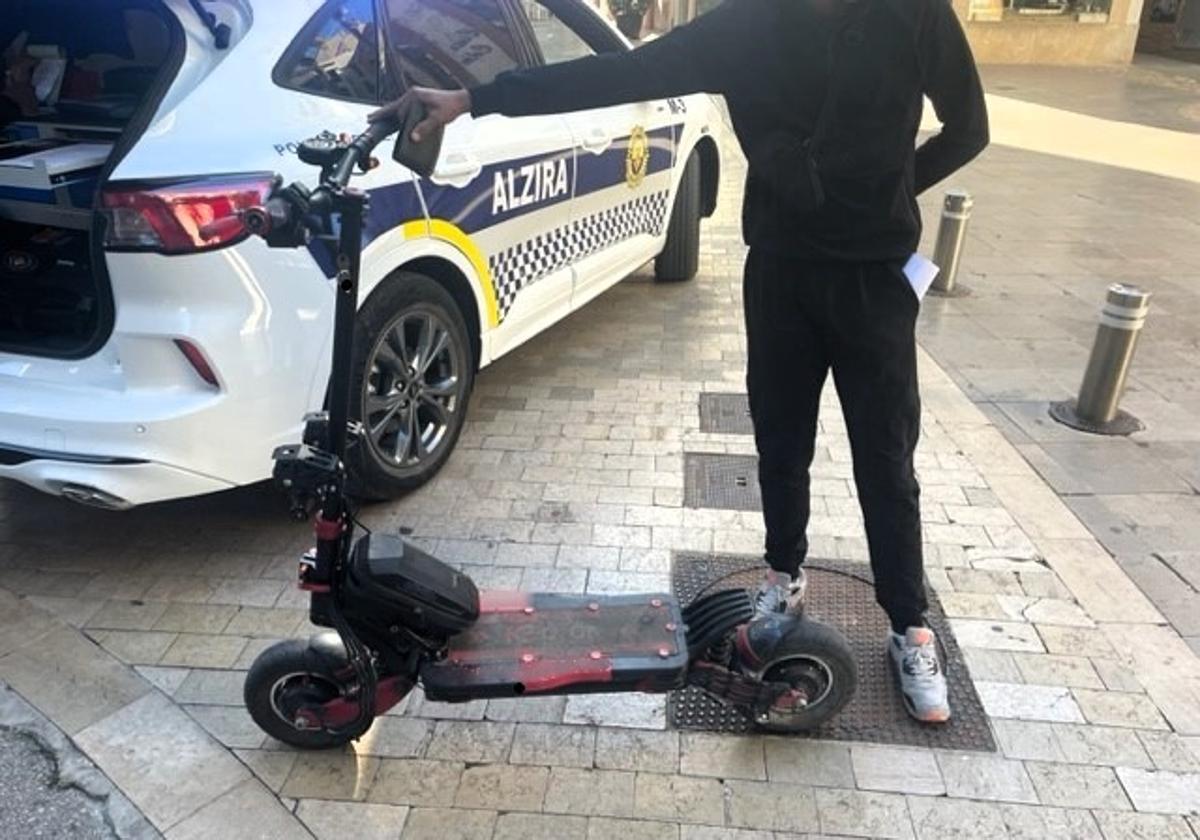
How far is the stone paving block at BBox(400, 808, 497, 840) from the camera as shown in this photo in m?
2.21

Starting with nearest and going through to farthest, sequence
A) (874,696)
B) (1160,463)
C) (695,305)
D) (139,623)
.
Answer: (874,696)
(139,623)
(1160,463)
(695,305)

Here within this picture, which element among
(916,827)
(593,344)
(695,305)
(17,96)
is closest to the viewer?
(916,827)

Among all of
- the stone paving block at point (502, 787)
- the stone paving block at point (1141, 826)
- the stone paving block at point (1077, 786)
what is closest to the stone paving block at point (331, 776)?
the stone paving block at point (502, 787)

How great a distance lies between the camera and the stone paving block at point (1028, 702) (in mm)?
2574

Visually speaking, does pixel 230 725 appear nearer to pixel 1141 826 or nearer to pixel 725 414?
pixel 1141 826

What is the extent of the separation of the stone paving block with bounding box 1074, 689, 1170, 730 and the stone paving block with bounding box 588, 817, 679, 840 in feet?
3.92

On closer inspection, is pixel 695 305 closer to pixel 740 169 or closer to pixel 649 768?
pixel 649 768

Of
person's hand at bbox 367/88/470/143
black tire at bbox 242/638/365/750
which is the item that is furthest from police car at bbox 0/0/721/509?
person's hand at bbox 367/88/470/143

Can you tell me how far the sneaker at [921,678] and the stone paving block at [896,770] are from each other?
12cm

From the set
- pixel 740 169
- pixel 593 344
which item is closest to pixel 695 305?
pixel 593 344

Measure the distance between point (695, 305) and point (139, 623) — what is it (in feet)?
Result: 12.5

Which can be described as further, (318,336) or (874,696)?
(318,336)

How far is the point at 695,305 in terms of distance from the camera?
19.4 feet

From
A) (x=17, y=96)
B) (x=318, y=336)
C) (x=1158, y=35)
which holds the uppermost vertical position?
(x=17, y=96)
